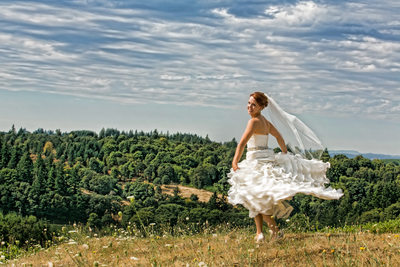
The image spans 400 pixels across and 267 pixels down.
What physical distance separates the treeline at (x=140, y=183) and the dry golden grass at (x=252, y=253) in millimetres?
50459

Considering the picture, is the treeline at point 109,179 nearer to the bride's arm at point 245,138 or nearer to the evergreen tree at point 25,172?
the evergreen tree at point 25,172

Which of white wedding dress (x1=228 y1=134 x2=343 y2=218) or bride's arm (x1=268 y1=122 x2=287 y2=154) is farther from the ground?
bride's arm (x1=268 y1=122 x2=287 y2=154)

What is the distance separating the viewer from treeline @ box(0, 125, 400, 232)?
3280 inches

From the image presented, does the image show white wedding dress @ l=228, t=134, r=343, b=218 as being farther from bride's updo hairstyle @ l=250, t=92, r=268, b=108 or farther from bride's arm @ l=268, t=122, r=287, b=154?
bride's updo hairstyle @ l=250, t=92, r=268, b=108

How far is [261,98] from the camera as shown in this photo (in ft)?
30.0

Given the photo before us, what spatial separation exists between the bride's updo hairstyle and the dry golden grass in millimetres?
2673

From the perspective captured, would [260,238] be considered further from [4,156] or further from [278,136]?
[4,156]

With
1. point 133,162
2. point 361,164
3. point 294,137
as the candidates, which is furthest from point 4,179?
point 294,137

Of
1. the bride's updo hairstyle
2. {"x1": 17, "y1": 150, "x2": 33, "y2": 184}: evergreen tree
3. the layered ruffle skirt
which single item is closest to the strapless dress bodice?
the layered ruffle skirt

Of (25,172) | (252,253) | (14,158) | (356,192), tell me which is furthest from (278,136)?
(14,158)

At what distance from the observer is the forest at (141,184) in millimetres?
81000

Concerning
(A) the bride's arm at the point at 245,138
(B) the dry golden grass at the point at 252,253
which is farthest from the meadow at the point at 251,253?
(A) the bride's arm at the point at 245,138

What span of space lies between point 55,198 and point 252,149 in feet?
396

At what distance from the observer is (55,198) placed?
12200 cm
